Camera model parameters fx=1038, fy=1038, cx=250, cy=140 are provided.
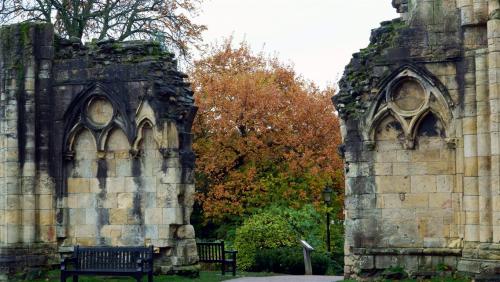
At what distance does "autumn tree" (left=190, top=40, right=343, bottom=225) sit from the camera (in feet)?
127

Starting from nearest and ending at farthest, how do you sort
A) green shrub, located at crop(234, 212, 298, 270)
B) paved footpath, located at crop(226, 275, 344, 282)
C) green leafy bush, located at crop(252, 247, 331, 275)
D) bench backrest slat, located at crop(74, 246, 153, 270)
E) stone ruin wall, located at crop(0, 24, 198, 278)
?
bench backrest slat, located at crop(74, 246, 153, 270)
stone ruin wall, located at crop(0, 24, 198, 278)
paved footpath, located at crop(226, 275, 344, 282)
green leafy bush, located at crop(252, 247, 331, 275)
green shrub, located at crop(234, 212, 298, 270)

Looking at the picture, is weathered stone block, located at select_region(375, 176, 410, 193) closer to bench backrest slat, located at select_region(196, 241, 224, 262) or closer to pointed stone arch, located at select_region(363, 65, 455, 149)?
pointed stone arch, located at select_region(363, 65, 455, 149)

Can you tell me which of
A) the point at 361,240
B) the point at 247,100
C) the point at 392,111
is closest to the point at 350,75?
the point at 392,111

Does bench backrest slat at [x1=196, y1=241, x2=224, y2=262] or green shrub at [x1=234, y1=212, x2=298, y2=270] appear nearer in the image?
bench backrest slat at [x1=196, y1=241, x2=224, y2=262]

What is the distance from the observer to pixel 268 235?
34969 mm

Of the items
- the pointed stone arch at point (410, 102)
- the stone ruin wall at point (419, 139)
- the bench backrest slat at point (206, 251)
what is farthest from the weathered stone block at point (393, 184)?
the bench backrest slat at point (206, 251)

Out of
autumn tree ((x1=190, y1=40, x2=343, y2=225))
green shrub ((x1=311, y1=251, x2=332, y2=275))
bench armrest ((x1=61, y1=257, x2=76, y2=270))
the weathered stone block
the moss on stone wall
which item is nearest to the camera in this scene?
the weathered stone block

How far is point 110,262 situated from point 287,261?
30.9ft

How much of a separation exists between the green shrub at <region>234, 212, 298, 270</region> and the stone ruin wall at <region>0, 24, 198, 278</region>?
34.9 ft

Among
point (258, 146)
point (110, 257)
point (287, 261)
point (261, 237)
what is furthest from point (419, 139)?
point (258, 146)

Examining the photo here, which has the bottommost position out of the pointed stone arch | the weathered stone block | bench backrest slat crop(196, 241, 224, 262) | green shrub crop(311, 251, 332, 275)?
green shrub crop(311, 251, 332, 275)

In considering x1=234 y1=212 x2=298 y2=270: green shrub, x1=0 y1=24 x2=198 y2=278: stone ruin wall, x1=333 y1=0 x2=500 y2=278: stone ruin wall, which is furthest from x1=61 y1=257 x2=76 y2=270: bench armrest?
x1=234 y1=212 x2=298 y2=270: green shrub

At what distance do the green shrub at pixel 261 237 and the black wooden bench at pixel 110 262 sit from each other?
38.6 feet

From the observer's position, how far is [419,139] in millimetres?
21875
